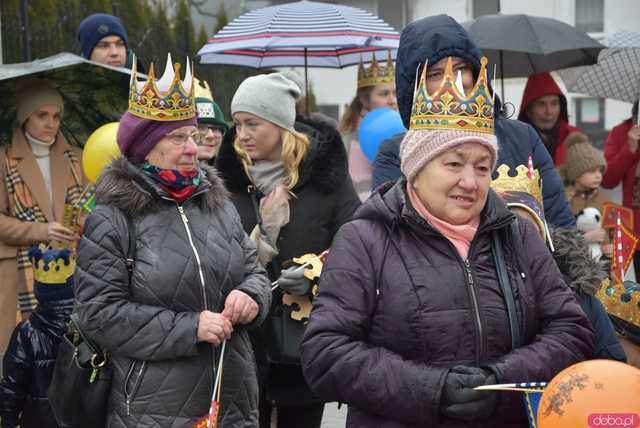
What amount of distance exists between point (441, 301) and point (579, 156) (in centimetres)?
494

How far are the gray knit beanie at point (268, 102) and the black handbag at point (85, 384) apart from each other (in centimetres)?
148

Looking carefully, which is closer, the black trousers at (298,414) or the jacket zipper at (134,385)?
the jacket zipper at (134,385)

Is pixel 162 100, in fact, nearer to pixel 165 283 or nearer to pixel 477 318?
pixel 165 283

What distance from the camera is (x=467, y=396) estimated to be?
3.26 metres

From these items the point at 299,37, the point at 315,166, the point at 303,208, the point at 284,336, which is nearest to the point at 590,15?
the point at 299,37

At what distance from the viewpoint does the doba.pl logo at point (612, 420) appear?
10.3 ft

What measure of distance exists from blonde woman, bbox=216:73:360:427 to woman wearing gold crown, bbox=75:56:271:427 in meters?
0.82

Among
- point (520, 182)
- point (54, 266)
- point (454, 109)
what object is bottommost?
point (54, 266)

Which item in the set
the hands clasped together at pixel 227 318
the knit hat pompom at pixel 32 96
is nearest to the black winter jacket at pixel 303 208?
the hands clasped together at pixel 227 318

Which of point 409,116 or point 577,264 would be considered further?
point 409,116

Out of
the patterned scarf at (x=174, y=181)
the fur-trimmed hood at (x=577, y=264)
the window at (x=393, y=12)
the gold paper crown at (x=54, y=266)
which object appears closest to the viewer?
the fur-trimmed hood at (x=577, y=264)

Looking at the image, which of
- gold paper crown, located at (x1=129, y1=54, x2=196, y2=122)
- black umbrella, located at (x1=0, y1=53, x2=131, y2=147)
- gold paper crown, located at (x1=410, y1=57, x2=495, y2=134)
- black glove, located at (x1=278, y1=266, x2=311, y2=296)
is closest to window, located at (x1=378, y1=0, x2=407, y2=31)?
black umbrella, located at (x1=0, y1=53, x2=131, y2=147)

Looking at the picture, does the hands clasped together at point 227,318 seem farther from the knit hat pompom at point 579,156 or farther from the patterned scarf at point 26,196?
the knit hat pompom at point 579,156

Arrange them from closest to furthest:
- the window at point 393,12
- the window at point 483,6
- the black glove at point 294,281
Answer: the black glove at point 294,281, the window at point 483,6, the window at point 393,12
